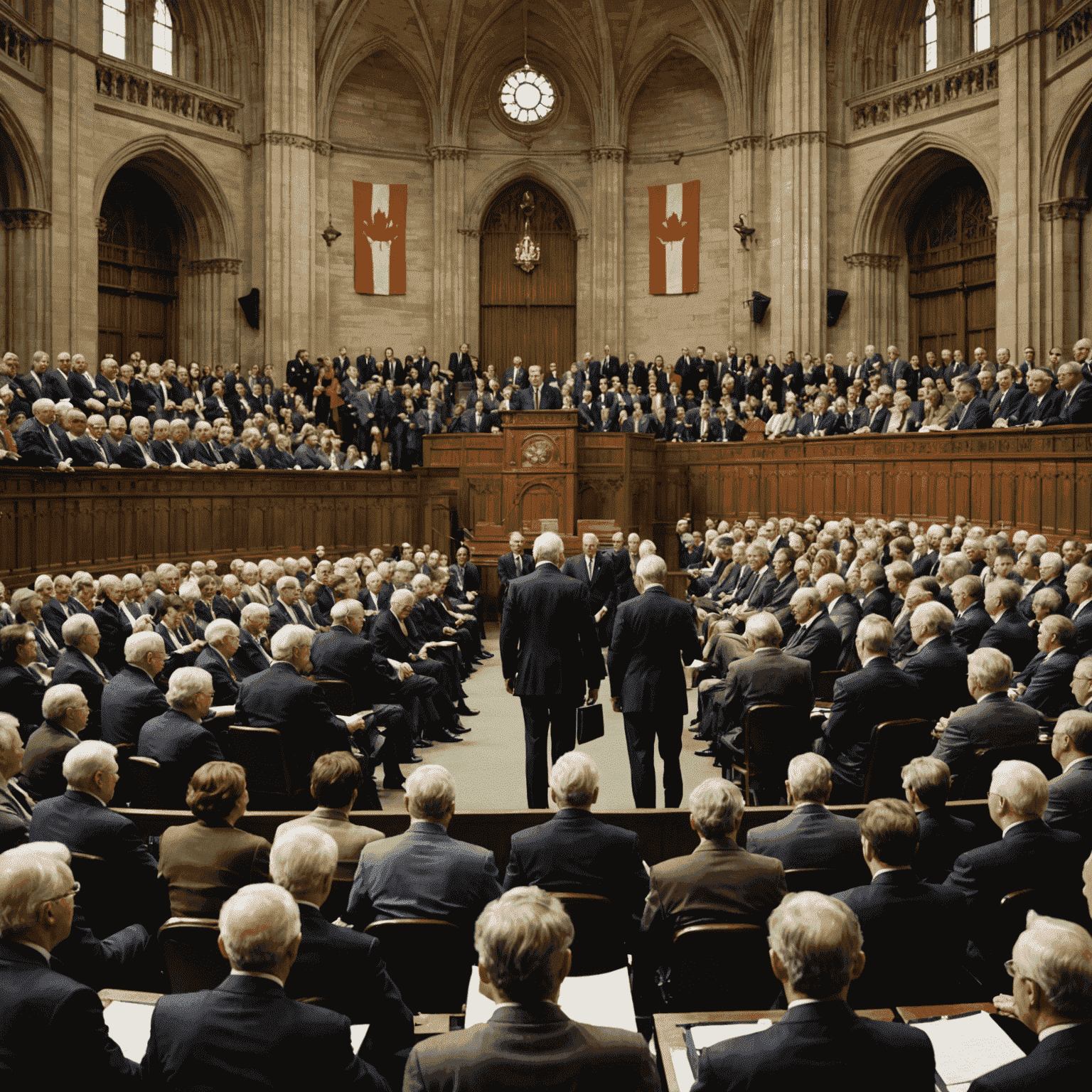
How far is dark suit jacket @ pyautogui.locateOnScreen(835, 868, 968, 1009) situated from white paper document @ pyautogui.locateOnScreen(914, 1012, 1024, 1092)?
0.96ft

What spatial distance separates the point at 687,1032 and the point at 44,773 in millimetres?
3257

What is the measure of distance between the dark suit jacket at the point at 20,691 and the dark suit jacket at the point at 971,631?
5.77 m

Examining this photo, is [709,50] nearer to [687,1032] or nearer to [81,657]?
[81,657]

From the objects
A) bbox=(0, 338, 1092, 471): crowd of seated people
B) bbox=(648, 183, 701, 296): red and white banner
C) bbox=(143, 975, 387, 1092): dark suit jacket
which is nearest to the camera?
bbox=(143, 975, 387, 1092): dark suit jacket

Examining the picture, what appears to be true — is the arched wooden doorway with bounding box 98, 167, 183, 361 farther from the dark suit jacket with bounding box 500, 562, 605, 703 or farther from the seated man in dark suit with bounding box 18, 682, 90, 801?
the seated man in dark suit with bounding box 18, 682, 90, 801

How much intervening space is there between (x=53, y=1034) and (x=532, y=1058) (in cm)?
114

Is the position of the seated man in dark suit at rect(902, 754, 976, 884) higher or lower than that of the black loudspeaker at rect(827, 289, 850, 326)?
lower

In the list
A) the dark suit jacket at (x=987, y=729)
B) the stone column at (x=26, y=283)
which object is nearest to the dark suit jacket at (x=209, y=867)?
the dark suit jacket at (x=987, y=729)

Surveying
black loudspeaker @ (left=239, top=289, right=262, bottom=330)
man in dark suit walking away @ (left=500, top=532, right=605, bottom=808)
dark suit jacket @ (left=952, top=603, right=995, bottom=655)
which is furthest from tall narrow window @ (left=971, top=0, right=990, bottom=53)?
man in dark suit walking away @ (left=500, top=532, right=605, bottom=808)

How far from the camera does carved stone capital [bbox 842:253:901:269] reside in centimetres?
2273

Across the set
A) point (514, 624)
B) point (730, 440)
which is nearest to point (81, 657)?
point (514, 624)

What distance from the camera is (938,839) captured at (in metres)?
3.96

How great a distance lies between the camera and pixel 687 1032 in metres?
2.84

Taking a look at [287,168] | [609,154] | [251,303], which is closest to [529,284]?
[609,154]
